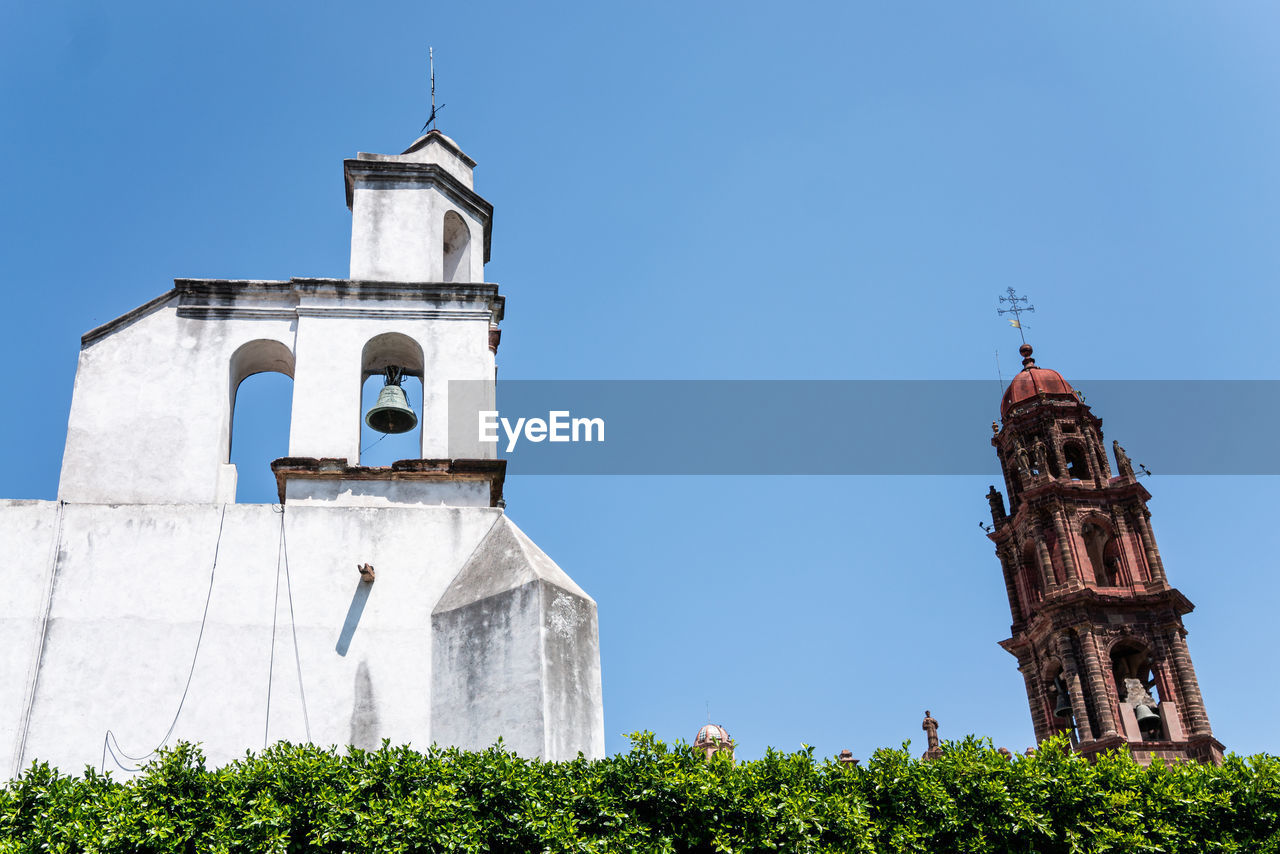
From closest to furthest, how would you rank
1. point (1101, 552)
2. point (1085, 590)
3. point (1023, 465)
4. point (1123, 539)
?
point (1085, 590) < point (1123, 539) < point (1101, 552) < point (1023, 465)

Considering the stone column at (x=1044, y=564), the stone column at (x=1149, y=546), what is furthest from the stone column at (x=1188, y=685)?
the stone column at (x=1044, y=564)

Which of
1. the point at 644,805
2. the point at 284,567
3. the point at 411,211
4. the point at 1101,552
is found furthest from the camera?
the point at 1101,552

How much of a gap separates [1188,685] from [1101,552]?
20.9 ft

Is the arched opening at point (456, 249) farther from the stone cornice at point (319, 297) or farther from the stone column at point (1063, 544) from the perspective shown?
the stone column at point (1063, 544)

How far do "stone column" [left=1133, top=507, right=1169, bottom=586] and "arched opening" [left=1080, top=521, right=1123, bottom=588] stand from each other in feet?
3.09

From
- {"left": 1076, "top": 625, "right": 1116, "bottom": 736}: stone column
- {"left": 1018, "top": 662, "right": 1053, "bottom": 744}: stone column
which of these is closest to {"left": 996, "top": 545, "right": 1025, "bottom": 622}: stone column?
{"left": 1018, "top": 662, "right": 1053, "bottom": 744}: stone column

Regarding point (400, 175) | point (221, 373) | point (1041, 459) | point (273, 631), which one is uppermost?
point (1041, 459)

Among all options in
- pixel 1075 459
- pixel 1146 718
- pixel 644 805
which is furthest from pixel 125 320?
pixel 1075 459

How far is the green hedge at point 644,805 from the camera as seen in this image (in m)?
9.16

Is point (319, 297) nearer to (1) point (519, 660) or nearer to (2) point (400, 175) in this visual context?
(2) point (400, 175)

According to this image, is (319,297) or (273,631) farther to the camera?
(319,297)

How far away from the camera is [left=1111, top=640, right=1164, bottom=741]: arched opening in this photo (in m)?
42.9

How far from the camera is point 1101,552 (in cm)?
4784

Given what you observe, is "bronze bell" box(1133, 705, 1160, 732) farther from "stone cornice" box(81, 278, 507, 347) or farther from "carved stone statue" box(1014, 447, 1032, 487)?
"stone cornice" box(81, 278, 507, 347)
